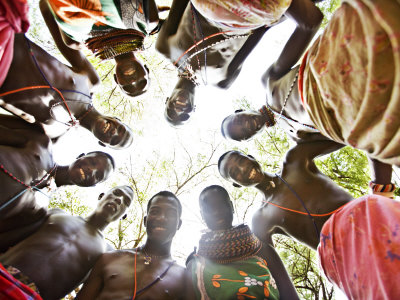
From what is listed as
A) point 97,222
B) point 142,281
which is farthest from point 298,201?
point 97,222

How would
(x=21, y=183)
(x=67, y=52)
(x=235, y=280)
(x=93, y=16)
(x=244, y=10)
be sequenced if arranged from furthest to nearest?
1. (x=67, y=52)
2. (x=21, y=183)
3. (x=235, y=280)
4. (x=93, y=16)
5. (x=244, y=10)

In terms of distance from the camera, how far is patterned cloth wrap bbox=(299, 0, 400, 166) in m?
0.63

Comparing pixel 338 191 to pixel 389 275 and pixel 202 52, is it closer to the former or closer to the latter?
pixel 389 275

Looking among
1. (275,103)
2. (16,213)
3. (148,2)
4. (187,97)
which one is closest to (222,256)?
(275,103)

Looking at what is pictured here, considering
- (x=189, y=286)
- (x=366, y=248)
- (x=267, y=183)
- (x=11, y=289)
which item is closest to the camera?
(x=366, y=248)

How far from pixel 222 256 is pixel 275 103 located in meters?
1.73

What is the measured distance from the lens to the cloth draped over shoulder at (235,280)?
83.4 inches

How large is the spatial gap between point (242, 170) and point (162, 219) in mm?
1224

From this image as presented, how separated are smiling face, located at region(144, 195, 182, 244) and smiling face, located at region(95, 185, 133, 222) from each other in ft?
1.70

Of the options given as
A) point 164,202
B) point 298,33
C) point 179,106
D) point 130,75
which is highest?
point 298,33

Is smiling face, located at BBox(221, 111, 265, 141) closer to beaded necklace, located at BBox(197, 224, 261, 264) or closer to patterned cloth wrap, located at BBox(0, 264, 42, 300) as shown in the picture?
beaded necklace, located at BBox(197, 224, 261, 264)

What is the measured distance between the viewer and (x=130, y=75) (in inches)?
112

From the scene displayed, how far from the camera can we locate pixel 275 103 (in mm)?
2490

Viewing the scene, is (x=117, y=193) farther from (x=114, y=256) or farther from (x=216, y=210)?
(x=216, y=210)
